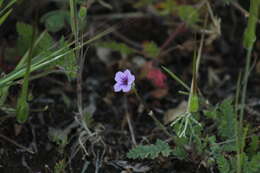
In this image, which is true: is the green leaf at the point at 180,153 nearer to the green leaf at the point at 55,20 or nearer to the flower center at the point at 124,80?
the flower center at the point at 124,80

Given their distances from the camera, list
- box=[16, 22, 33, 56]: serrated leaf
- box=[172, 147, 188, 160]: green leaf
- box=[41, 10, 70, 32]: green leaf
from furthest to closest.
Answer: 1. box=[41, 10, 70, 32]: green leaf
2. box=[16, 22, 33, 56]: serrated leaf
3. box=[172, 147, 188, 160]: green leaf

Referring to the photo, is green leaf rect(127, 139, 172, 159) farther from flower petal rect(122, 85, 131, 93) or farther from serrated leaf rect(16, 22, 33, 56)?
serrated leaf rect(16, 22, 33, 56)

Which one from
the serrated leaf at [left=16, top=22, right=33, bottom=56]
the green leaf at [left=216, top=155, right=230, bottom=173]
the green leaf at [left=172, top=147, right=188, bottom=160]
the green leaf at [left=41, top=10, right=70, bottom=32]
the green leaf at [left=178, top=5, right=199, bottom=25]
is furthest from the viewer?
the green leaf at [left=178, top=5, right=199, bottom=25]

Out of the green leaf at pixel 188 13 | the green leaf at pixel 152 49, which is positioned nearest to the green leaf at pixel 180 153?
the green leaf at pixel 152 49

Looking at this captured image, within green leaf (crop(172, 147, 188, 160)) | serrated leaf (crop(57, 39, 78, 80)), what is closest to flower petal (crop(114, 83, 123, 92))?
serrated leaf (crop(57, 39, 78, 80))

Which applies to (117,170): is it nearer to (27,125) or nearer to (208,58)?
(27,125)

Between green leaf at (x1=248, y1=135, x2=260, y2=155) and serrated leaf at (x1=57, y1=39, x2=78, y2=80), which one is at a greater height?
serrated leaf at (x1=57, y1=39, x2=78, y2=80)

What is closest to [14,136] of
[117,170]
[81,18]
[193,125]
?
[117,170]

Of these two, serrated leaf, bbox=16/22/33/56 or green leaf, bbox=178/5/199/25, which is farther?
green leaf, bbox=178/5/199/25

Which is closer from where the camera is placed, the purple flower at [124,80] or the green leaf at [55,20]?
the purple flower at [124,80]
